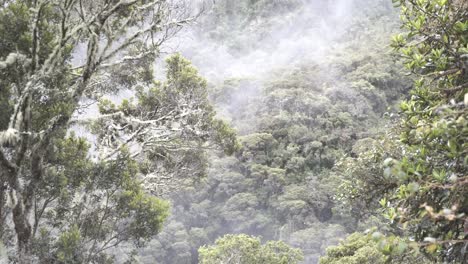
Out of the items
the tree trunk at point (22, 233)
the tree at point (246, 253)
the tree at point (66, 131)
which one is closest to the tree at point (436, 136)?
the tree at point (66, 131)

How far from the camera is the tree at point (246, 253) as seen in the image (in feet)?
41.5

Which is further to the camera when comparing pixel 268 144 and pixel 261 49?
pixel 261 49

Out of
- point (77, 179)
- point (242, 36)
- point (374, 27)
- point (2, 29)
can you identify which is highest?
point (242, 36)

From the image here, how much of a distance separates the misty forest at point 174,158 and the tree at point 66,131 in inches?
0.8

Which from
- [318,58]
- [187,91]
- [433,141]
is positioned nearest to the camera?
[433,141]

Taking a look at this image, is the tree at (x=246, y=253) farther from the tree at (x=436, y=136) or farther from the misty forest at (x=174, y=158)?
the tree at (x=436, y=136)

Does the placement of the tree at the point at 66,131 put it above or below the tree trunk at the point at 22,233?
above

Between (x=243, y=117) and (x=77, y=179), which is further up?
(x=243, y=117)

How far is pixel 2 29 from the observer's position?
13.5ft

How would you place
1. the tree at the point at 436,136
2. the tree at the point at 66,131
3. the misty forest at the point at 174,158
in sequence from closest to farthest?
the tree at the point at 436,136
the misty forest at the point at 174,158
the tree at the point at 66,131

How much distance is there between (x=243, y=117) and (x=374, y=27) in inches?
832

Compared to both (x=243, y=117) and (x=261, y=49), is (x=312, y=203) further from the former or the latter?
(x=261, y=49)

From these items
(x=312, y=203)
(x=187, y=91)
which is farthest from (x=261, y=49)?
(x=187, y=91)

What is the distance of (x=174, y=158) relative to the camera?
29.6ft
